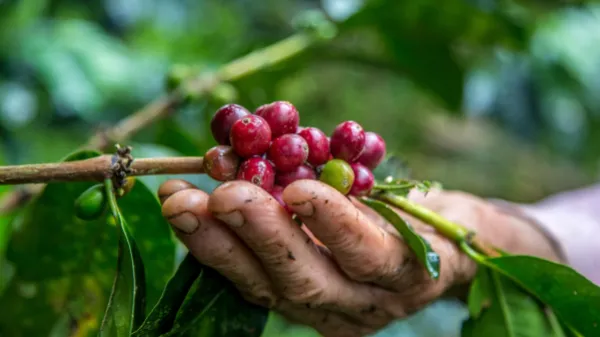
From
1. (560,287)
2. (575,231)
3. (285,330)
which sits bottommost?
(285,330)

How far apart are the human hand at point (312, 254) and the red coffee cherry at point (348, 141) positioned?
5 centimetres

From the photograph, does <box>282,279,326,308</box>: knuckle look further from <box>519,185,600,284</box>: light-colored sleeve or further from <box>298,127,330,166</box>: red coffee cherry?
<box>519,185,600,284</box>: light-colored sleeve

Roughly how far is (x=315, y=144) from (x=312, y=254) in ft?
0.34

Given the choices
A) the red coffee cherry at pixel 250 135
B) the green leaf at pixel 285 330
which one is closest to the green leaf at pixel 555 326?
the red coffee cherry at pixel 250 135

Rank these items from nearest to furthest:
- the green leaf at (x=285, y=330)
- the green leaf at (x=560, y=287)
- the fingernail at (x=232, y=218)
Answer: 1. the fingernail at (x=232, y=218)
2. the green leaf at (x=560, y=287)
3. the green leaf at (x=285, y=330)

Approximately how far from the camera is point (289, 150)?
0.53m

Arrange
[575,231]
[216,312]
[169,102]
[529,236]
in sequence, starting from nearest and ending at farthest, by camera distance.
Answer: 1. [216,312]
2. [169,102]
3. [529,236]
4. [575,231]

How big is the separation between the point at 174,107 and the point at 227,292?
1.34ft

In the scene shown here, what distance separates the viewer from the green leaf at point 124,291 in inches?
20.7

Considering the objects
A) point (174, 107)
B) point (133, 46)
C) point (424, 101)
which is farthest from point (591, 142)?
point (174, 107)

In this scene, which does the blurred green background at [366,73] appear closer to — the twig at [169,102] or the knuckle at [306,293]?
the twig at [169,102]

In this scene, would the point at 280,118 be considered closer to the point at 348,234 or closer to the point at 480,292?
the point at 348,234

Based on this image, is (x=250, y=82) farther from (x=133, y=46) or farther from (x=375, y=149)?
(x=133, y=46)

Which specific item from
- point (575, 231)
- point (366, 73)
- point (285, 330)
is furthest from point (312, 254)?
point (366, 73)
